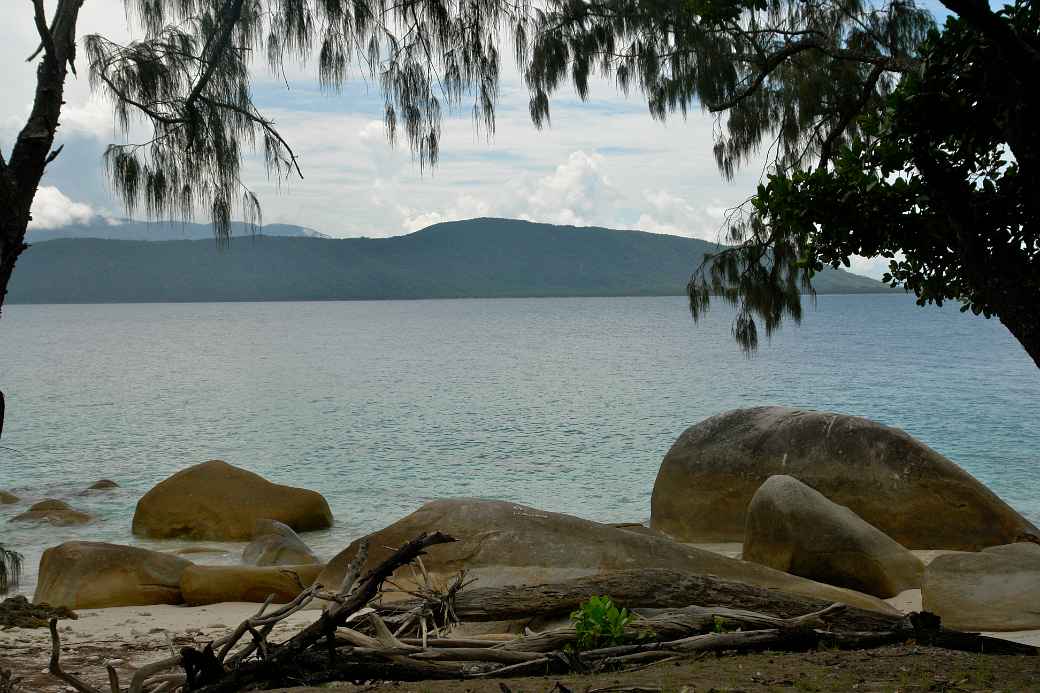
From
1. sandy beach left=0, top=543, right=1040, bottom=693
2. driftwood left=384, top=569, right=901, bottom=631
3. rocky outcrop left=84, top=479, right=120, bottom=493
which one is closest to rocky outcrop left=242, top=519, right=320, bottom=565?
sandy beach left=0, top=543, right=1040, bottom=693

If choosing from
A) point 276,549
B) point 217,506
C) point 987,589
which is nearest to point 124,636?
point 276,549

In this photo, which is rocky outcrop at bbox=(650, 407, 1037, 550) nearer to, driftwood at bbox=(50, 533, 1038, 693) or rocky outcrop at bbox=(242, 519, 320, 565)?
rocky outcrop at bbox=(242, 519, 320, 565)

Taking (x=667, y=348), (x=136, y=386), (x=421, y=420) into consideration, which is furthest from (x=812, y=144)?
(x=667, y=348)

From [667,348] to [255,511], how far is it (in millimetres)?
54341

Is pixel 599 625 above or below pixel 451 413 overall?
above

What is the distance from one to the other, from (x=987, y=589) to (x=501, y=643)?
4748 mm

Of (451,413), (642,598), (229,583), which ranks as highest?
(642,598)

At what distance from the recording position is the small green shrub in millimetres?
4051

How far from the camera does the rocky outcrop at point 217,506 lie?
13.1 m

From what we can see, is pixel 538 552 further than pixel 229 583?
No

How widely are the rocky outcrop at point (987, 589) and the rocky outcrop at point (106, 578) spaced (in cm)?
650

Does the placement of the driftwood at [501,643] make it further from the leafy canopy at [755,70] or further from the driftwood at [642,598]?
the leafy canopy at [755,70]

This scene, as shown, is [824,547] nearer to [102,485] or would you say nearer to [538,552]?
[538,552]

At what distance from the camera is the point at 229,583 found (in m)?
8.62
